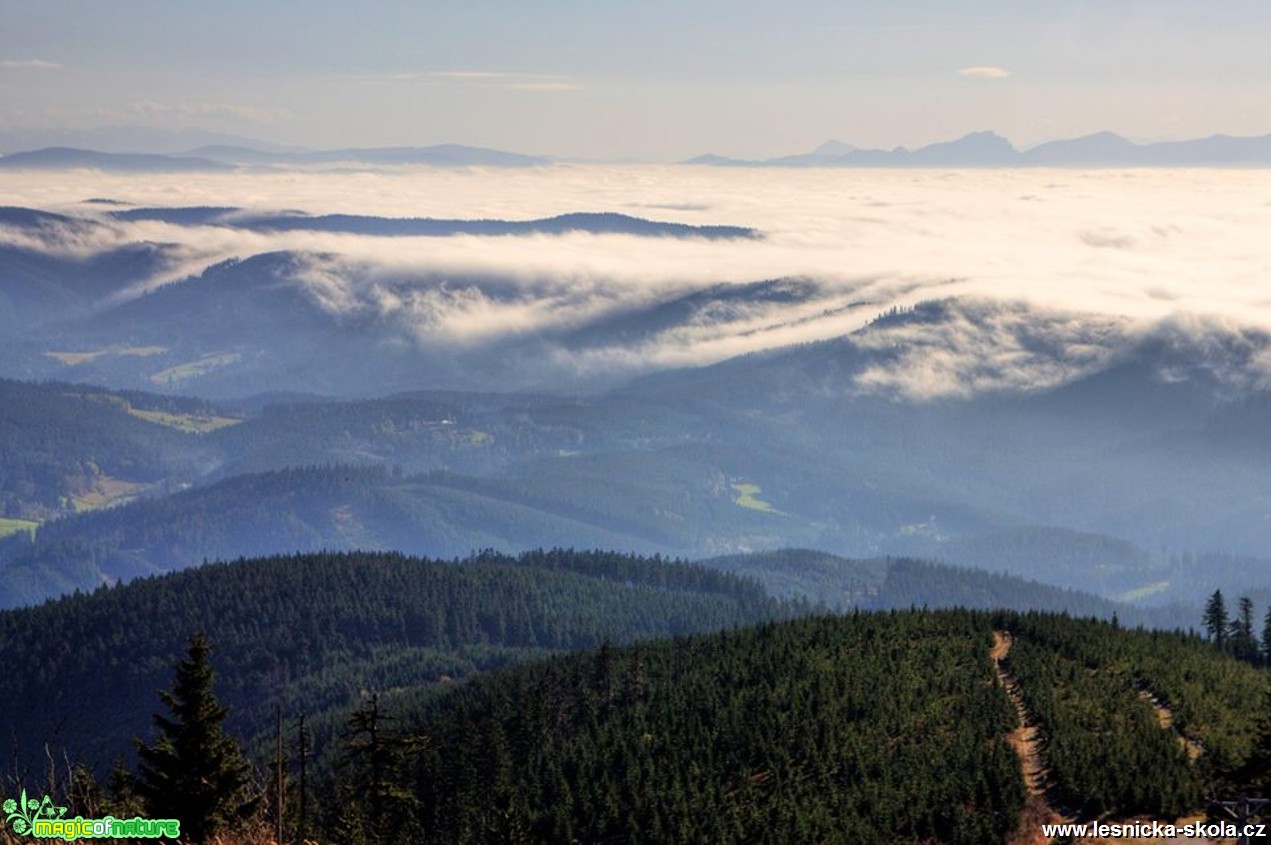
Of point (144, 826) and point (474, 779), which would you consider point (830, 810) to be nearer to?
point (474, 779)

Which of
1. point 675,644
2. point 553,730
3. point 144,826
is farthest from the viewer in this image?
point 675,644

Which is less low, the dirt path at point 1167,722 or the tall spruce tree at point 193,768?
the tall spruce tree at point 193,768

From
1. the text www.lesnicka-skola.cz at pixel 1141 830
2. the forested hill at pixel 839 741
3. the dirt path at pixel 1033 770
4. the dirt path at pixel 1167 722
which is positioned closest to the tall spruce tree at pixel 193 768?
the forested hill at pixel 839 741

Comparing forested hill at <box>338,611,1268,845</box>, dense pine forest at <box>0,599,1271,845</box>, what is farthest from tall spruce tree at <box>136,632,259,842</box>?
forested hill at <box>338,611,1268,845</box>

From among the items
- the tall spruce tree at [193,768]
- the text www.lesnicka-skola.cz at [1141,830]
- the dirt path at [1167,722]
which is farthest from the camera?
the dirt path at [1167,722]

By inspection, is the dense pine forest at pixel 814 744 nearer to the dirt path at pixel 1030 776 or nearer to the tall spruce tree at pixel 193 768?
the tall spruce tree at pixel 193 768

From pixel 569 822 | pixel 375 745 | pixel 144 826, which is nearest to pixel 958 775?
pixel 569 822

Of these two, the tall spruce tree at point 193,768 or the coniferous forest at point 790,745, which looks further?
the coniferous forest at point 790,745
